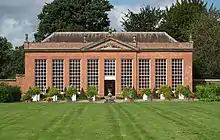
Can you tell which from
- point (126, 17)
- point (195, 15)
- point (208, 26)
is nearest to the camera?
point (208, 26)

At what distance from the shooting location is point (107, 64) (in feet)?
176

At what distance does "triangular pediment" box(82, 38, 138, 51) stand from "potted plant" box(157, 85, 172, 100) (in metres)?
5.51

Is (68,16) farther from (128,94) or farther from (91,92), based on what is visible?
(128,94)

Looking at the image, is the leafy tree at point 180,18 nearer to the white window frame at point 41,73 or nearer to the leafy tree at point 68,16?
the leafy tree at point 68,16

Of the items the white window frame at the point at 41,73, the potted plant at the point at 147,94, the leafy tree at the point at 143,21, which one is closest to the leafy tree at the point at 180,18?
the leafy tree at the point at 143,21

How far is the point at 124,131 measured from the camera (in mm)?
16375

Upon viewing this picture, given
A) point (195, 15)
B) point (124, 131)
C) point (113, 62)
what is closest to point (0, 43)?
point (113, 62)

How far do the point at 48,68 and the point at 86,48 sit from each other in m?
4.80

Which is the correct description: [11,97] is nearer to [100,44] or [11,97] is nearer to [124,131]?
[100,44]

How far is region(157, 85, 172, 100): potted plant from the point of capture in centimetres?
4912

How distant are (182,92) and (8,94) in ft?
59.7

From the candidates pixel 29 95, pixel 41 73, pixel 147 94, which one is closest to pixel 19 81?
pixel 41 73

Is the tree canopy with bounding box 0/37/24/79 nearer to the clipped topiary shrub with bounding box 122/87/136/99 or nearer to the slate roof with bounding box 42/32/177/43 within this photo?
the slate roof with bounding box 42/32/177/43

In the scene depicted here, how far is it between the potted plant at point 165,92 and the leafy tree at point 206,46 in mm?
11379
